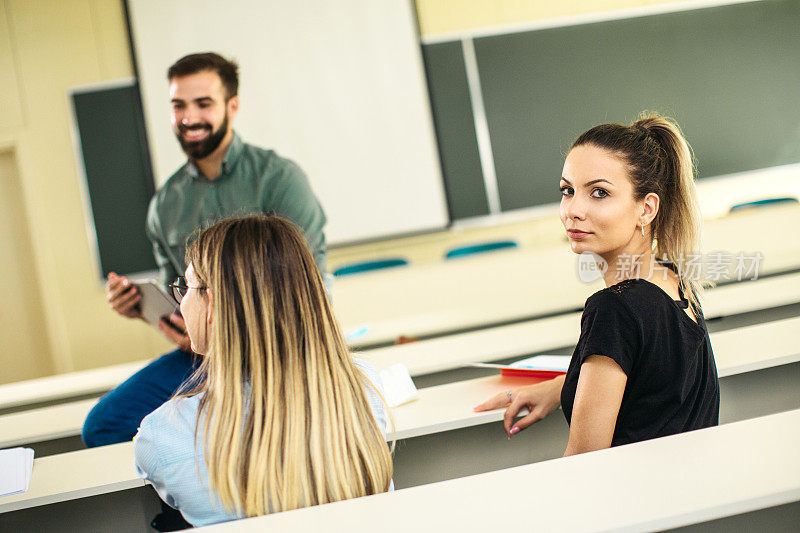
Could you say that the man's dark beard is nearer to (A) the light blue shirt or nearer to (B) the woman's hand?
(B) the woman's hand

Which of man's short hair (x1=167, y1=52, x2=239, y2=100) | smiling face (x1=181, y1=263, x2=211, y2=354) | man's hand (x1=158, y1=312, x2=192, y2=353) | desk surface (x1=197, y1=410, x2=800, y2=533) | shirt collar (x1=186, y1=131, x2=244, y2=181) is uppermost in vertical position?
man's short hair (x1=167, y1=52, x2=239, y2=100)

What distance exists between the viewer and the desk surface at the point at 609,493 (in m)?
0.87

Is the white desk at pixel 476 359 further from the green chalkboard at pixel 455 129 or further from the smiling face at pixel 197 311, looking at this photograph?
the green chalkboard at pixel 455 129

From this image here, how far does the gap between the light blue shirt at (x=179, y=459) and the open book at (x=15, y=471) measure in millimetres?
534

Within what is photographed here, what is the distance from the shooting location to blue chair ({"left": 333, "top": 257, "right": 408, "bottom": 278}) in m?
4.54

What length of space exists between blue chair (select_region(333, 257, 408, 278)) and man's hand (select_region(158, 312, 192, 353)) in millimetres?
2406

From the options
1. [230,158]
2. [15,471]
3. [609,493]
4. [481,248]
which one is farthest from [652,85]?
[15,471]

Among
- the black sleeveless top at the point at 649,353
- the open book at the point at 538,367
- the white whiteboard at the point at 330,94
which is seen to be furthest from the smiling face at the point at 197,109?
the white whiteboard at the point at 330,94

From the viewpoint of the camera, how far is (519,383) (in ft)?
6.02

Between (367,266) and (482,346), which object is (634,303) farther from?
(367,266)

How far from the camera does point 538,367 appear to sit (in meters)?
1.76

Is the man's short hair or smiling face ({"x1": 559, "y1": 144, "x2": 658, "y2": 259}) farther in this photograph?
the man's short hair

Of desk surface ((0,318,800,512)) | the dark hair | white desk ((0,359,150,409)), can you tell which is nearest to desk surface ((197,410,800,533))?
the dark hair

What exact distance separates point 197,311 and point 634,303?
29.1 inches
